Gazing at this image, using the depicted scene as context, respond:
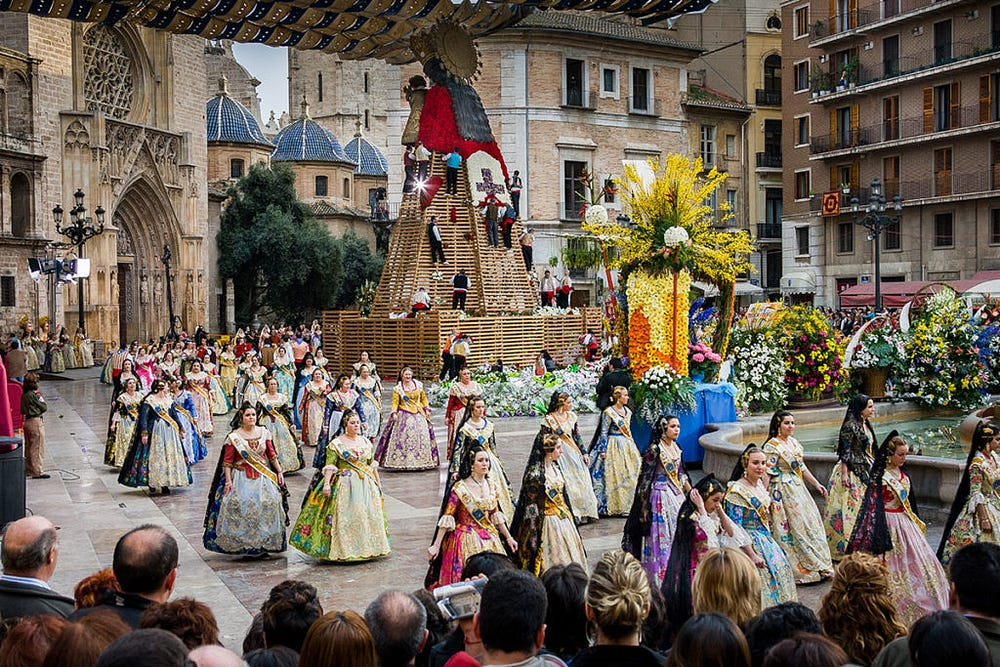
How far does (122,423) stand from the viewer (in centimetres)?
1689

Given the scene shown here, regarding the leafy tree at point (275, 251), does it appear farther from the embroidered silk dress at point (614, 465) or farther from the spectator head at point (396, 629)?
the spectator head at point (396, 629)

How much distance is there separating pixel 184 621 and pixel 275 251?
46.6 metres

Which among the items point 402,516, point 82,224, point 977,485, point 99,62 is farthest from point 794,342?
point 99,62

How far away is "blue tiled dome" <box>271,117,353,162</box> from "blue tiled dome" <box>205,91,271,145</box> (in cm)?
436

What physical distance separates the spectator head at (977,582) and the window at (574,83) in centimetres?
4109

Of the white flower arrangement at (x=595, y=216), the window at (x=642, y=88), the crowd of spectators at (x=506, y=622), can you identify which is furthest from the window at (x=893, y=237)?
the crowd of spectators at (x=506, y=622)

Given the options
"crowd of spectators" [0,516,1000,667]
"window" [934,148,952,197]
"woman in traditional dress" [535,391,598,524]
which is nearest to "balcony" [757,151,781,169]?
"window" [934,148,952,197]

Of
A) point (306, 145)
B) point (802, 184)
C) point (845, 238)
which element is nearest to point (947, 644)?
point (845, 238)

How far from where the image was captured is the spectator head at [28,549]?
482cm

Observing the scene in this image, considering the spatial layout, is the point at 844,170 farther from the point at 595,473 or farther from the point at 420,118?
the point at 595,473

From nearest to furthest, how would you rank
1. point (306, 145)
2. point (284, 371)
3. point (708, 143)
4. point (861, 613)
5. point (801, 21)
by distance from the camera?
point (861, 613) → point (284, 371) → point (801, 21) → point (708, 143) → point (306, 145)

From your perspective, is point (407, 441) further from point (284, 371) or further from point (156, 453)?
point (284, 371)

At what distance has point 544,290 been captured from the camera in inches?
1361

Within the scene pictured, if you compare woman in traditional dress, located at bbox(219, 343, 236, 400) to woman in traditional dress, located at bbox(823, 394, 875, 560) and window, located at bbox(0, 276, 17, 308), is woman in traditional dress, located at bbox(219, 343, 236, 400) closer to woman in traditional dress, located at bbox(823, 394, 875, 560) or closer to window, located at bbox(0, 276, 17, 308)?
window, located at bbox(0, 276, 17, 308)
